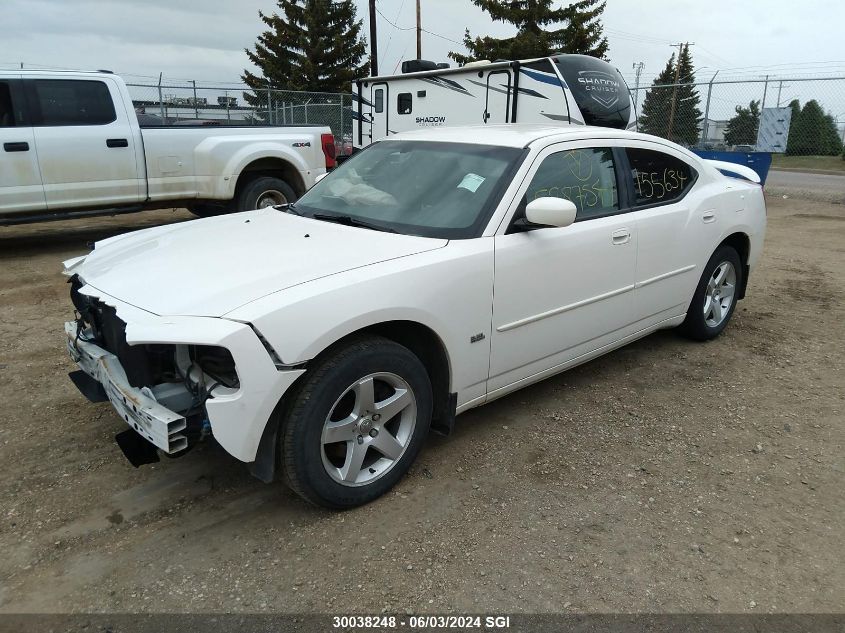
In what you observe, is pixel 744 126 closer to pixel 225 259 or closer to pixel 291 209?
pixel 291 209

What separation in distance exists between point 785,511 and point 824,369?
2.13m

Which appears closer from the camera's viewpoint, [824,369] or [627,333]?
[627,333]

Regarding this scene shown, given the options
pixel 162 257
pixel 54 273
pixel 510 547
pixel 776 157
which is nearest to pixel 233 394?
pixel 162 257

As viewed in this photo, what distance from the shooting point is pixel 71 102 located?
7.36 metres

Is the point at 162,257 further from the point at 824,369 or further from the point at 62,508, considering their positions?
the point at 824,369

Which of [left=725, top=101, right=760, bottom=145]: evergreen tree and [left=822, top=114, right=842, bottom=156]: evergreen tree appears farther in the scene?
[left=822, top=114, right=842, bottom=156]: evergreen tree

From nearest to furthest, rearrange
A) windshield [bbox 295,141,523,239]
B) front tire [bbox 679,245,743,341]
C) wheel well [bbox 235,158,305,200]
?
1. windshield [bbox 295,141,523,239]
2. front tire [bbox 679,245,743,341]
3. wheel well [bbox 235,158,305,200]

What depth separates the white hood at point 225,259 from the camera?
2596 mm

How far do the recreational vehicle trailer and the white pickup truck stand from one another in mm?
2054

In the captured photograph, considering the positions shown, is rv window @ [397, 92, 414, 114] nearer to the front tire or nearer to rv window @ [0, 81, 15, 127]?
rv window @ [0, 81, 15, 127]

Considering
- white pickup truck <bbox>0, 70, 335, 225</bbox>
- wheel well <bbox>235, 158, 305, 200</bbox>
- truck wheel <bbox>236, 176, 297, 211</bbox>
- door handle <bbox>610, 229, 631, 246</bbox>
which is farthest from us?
wheel well <bbox>235, 158, 305, 200</bbox>

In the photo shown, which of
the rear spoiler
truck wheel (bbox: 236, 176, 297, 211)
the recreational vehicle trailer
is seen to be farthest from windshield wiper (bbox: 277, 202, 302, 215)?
the recreational vehicle trailer

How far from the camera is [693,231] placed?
4.44m

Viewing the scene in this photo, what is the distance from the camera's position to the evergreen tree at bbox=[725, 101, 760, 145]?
17.9 m
